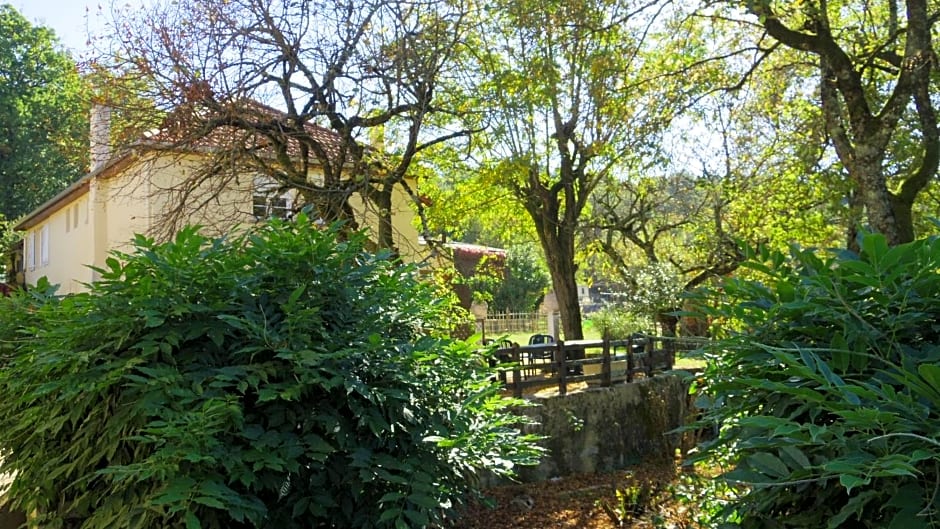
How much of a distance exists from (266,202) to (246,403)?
6.18 m

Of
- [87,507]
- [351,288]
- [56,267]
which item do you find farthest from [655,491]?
[56,267]

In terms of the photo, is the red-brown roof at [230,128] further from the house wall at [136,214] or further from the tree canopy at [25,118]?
the tree canopy at [25,118]

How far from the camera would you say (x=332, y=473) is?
255 centimetres

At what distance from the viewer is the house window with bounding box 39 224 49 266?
79.4 feet

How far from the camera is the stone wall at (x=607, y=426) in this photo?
876cm

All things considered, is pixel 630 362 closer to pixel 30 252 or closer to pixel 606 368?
pixel 606 368

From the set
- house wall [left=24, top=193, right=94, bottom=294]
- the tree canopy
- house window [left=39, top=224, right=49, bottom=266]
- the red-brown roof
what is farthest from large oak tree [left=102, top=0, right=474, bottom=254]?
the tree canopy

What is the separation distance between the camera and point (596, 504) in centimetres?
689

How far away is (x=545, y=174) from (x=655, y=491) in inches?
345

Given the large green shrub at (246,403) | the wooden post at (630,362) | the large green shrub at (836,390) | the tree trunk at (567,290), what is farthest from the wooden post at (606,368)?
the large green shrub at (836,390)

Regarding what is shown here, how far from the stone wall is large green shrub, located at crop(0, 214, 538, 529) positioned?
576cm

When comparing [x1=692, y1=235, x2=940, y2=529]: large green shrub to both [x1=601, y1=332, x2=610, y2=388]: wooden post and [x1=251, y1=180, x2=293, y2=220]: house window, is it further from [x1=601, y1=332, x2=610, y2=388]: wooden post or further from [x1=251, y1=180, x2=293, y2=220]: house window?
[x1=601, y1=332, x2=610, y2=388]: wooden post

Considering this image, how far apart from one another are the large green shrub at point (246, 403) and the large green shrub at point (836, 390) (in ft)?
3.62

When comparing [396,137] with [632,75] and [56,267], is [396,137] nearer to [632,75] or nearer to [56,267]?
[632,75]
